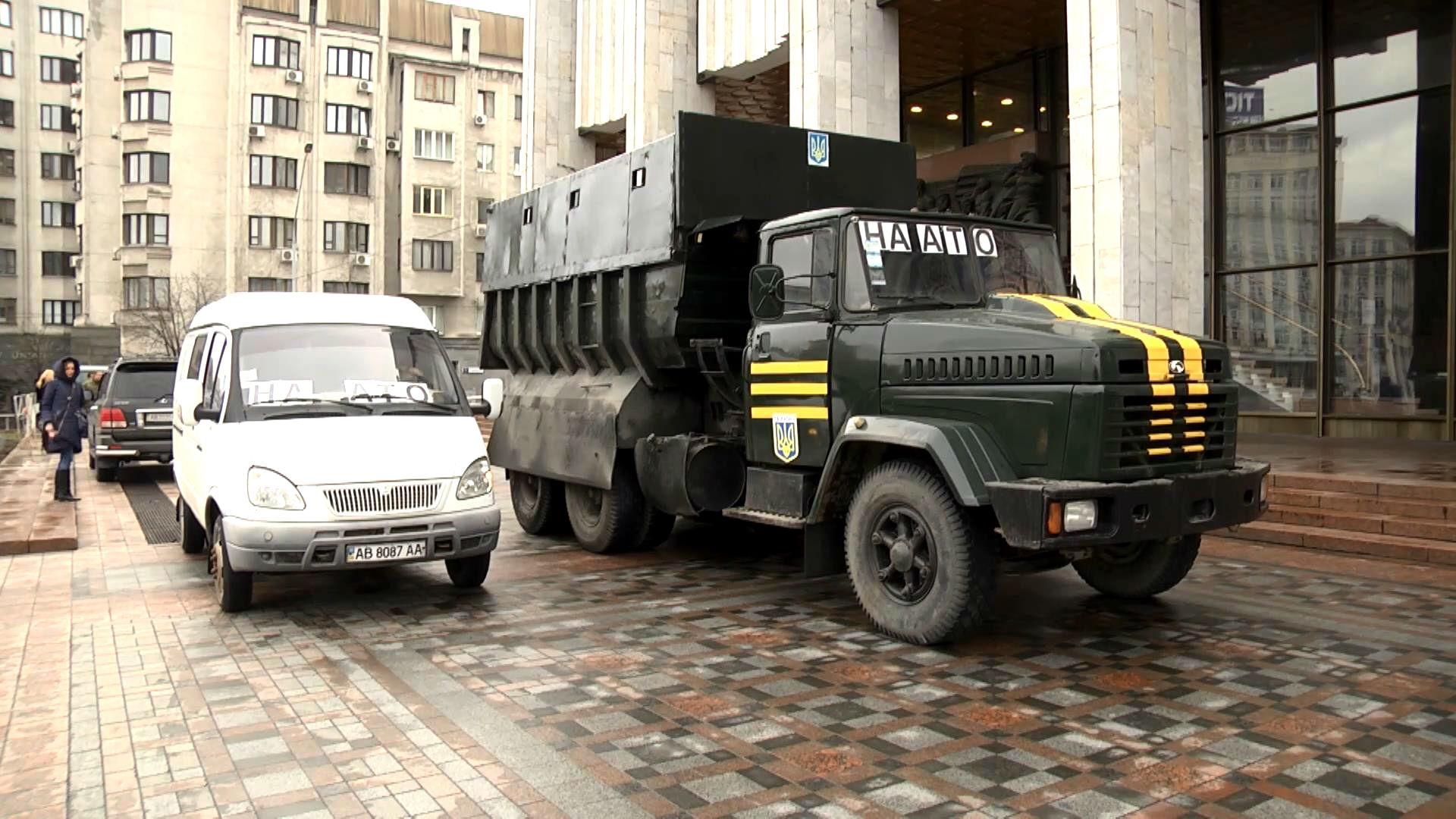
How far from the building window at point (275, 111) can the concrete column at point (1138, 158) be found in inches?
1833

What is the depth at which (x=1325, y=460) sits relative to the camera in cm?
1213

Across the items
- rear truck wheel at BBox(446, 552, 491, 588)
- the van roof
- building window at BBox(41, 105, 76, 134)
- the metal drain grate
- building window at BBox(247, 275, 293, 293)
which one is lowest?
the metal drain grate

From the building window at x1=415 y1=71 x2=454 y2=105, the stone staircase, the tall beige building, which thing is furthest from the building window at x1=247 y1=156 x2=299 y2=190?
the stone staircase

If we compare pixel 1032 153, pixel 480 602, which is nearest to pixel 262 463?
pixel 480 602

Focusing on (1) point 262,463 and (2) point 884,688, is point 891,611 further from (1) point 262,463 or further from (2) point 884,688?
(1) point 262,463

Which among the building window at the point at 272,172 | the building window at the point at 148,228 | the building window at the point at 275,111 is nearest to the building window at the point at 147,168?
the building window at the point at 148,228

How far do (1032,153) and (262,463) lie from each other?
53.4 ft

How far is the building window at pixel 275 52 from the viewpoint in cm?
5047

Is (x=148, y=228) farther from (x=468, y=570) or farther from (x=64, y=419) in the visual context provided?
(x=468, y=570)

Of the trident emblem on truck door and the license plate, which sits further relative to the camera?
the trident emblem on truck door

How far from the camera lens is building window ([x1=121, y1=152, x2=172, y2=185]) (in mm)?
49531

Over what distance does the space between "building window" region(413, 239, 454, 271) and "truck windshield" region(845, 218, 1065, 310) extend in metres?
48.9

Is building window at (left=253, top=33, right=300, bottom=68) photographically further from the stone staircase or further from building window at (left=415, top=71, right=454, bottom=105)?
the stone staircase

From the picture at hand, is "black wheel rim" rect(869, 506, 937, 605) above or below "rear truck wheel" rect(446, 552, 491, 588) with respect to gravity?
above
